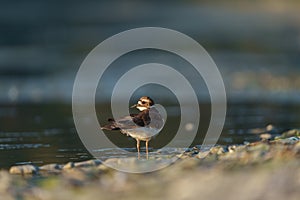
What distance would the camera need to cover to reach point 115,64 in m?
29.8

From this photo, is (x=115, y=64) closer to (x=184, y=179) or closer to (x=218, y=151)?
(x=218, y=151)

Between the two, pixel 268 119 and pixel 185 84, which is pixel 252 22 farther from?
pixel 268 119

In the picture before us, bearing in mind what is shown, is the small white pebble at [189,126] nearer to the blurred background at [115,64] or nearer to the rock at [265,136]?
the blurred background at [115,64]

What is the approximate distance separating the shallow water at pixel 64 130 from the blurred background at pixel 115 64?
0.07 ft

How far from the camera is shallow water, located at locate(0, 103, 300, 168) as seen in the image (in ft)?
44.4

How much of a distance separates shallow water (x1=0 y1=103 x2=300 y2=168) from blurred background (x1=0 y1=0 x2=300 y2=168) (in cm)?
2

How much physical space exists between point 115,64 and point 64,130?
1304cm

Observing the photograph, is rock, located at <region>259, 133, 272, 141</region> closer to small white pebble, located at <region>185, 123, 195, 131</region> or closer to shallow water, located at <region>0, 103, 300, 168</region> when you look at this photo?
shallow water, located at <region>0, 103, 300, 168</region>

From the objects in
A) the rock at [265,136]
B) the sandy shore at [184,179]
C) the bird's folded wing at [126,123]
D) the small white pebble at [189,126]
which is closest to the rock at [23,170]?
the sandy shore at [184,179]

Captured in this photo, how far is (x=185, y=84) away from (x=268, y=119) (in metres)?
6.43

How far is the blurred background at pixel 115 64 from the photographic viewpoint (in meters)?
16.5

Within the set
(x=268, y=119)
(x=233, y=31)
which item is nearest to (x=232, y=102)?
(x=268, y=119)

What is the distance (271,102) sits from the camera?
20625 millimetres

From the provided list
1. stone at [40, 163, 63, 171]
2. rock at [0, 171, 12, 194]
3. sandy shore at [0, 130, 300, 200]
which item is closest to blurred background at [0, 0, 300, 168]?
stone at [40, 163, 63, 171]
